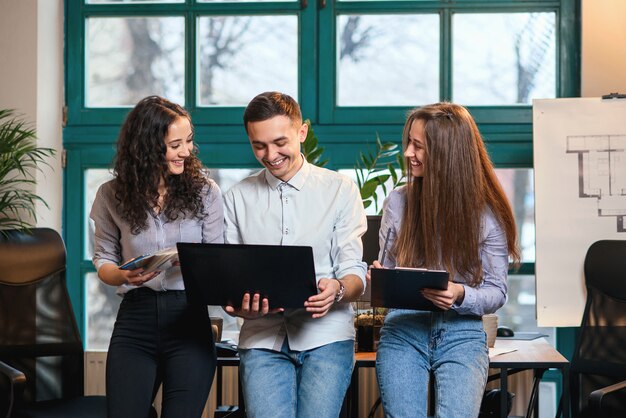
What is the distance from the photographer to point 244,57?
14.6 ft

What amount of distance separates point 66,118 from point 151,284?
220 centimetres

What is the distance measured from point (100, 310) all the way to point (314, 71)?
5.42 ft

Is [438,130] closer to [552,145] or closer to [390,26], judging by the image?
[552,145]

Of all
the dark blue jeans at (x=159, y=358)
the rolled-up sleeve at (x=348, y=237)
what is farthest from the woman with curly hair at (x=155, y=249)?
the rolled-up sleeve at (x=348, y=237)

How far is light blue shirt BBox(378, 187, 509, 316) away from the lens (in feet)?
8.13

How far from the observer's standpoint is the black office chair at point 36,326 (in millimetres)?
3398

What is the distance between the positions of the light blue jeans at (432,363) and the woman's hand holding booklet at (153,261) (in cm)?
66

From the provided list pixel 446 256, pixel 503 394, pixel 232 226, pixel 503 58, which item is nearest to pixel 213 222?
pixel 232 226

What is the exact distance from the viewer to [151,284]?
254cm

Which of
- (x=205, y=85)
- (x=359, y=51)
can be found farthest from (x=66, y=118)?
(x=359, y=51)

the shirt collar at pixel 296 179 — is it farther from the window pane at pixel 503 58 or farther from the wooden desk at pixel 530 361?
the window pane at pixel 503 58

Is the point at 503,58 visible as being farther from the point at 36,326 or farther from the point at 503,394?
the point at 36,326

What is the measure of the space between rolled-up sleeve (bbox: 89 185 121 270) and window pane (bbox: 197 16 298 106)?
1858 millimetres

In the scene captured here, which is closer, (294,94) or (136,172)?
(136,172)
